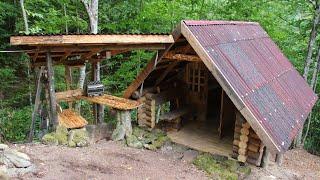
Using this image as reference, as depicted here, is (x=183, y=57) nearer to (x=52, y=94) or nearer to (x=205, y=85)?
(x=205, y=85)

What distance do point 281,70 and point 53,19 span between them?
8657 millimetres

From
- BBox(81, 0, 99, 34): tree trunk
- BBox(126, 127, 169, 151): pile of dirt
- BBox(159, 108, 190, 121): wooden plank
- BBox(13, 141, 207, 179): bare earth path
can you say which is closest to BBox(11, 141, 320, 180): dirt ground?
BBox(13, 141, 207, 179): bare earth path

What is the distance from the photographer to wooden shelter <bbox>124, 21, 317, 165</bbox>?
23.3 ft

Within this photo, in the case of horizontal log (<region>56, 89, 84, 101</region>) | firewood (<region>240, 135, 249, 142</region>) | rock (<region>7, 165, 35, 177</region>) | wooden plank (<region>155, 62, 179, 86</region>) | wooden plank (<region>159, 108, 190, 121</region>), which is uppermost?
wooden plank (<region>155, 62, 179, 86</region>)

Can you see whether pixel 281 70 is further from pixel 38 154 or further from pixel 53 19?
pixel 53 19

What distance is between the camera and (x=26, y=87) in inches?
605

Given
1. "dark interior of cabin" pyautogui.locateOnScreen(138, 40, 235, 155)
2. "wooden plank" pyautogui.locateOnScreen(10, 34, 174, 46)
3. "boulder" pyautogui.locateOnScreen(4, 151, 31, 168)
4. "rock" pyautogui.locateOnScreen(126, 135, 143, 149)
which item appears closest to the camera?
"boulder" pyautogui.locateOnScreen(4, 151, 31, 168)

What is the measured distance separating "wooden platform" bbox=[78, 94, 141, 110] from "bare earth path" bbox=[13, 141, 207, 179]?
108 cm

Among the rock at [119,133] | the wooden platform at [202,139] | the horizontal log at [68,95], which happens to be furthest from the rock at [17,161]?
the wooden platform at [202,139]

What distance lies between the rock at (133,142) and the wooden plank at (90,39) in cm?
292

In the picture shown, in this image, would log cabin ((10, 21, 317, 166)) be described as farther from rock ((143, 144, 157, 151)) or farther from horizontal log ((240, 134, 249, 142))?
rock ((143, 144, 157, 151))

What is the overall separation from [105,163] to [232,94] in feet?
A: 10.7

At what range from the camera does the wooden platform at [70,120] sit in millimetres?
8336

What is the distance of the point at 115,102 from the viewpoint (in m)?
9.08
